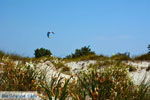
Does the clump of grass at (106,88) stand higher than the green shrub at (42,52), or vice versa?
the green shrub at (42,52)

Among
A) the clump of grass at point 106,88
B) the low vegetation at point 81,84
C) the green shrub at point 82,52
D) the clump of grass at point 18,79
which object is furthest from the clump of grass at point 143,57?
the clump of grass at point 106,88

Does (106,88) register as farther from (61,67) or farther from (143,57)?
(143,57)

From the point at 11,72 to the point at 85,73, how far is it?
199 cm

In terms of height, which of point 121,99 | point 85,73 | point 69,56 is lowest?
point 121,99

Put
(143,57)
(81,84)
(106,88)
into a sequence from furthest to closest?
A: (143,57) < (81,84) < (106,88)

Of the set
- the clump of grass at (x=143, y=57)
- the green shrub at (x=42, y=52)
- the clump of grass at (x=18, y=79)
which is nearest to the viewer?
the clump of grass at (x=18, y=79)

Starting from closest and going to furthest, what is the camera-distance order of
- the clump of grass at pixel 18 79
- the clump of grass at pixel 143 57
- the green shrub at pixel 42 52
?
the clump of grass at pixel 18 79 < the clump of grass at pixel 143 57 < the green shrub at pixel 42 52

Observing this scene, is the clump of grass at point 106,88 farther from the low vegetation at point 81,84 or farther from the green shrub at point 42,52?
the green shrub at point 42,52

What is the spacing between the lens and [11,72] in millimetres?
10047

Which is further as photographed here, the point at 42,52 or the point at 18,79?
the point at 42,52

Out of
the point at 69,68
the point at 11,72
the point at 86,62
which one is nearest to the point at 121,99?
the point at 11,72

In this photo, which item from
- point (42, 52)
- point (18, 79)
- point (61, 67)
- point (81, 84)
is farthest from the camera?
point (42, 52)

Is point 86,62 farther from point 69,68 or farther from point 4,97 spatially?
point 4,97

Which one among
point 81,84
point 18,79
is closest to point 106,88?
point 81,84
